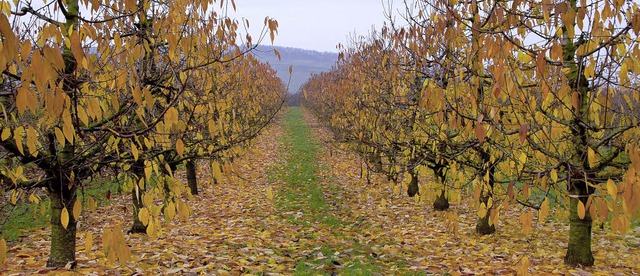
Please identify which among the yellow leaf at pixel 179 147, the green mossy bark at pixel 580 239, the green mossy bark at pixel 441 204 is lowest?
the green mossy bark at pixel 441 204

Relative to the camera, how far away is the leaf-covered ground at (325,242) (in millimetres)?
6133

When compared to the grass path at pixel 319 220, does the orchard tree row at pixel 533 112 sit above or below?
above

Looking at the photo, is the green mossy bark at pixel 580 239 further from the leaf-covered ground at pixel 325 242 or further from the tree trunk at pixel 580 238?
the leaf-covered ground at pixel 325 242

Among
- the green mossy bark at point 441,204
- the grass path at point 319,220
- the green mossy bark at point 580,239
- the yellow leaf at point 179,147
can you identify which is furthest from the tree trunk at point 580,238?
the yellow leaf at point 179,147

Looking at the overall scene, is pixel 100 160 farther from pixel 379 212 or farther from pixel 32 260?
pixel 379 212

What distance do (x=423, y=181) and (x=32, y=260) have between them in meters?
11.5

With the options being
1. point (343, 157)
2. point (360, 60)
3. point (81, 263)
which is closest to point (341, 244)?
point (81, 263)

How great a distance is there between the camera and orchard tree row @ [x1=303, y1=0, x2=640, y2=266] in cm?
321

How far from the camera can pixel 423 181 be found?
46.7 ft

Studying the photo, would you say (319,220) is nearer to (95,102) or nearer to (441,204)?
(441,204)

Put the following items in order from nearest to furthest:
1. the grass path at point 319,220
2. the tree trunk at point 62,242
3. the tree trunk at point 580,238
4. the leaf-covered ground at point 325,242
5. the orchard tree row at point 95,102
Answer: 1. the orchard tree row at point 95,102
2. the tree trunk at point 62,242
3. the tree trunk at point 580,238
4. the leaf-covered ground at point 325,242
5. the grass path at point 319,220

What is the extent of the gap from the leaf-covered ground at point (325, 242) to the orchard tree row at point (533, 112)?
2.42ft

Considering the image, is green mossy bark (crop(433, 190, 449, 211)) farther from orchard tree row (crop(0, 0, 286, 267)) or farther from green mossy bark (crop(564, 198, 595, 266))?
orchard tree row (crop(0, 0, 286, 267))

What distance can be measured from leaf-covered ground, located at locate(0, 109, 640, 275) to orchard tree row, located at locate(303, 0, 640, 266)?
2.42ft
